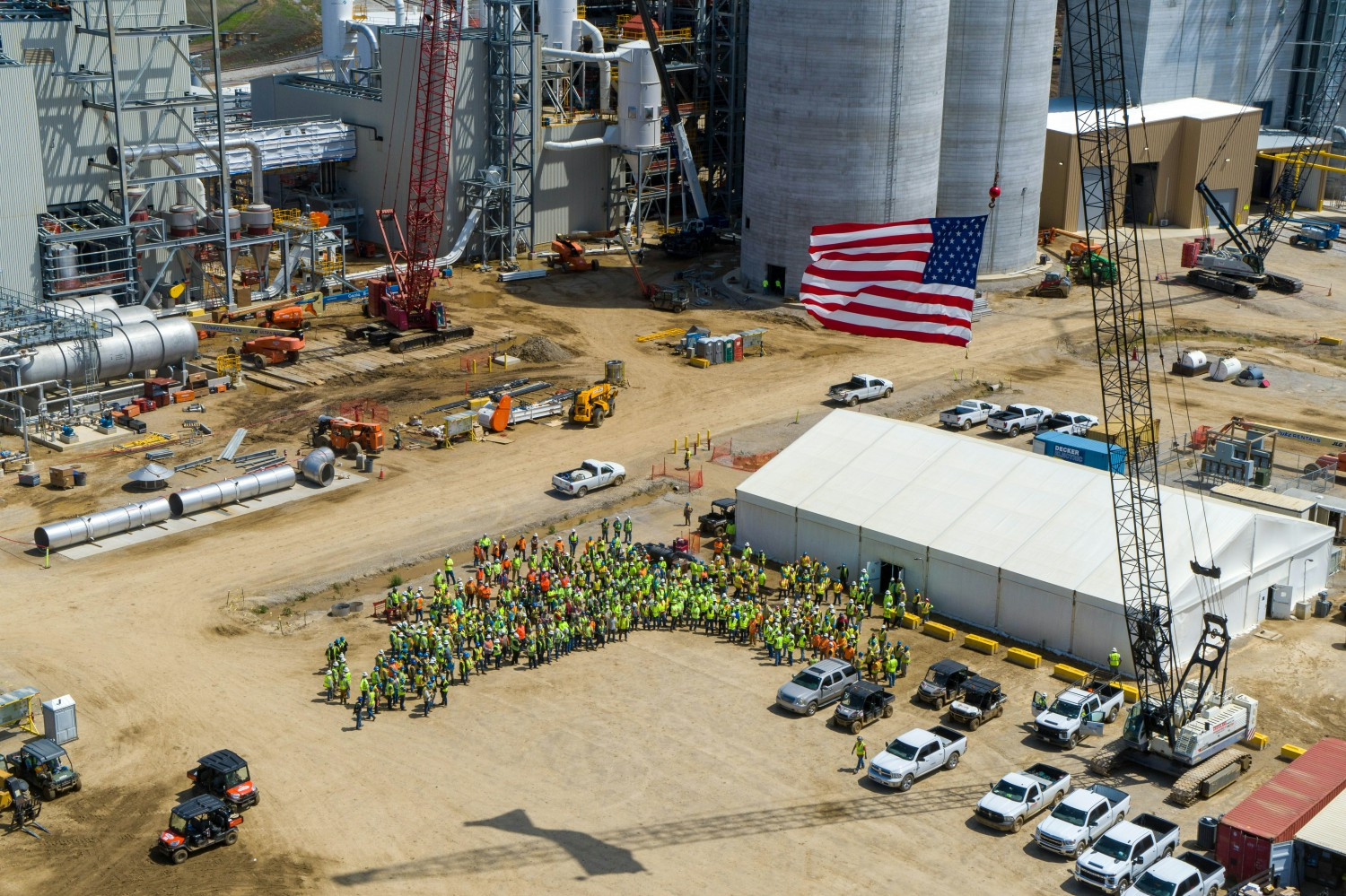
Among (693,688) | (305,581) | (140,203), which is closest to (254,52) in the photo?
(140,203)

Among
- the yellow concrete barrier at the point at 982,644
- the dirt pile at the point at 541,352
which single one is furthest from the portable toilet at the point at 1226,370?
the yellow concrete barrier at the point at 982,644

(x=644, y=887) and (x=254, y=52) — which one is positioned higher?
(x=254, y=52)

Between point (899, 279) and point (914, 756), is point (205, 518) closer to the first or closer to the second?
point (914, 756)

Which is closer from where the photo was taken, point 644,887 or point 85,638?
point 644,887

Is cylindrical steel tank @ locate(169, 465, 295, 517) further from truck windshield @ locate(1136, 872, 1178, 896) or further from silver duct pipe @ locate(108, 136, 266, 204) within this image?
truck windshield @ locate(1136, 872, 1178, 896)

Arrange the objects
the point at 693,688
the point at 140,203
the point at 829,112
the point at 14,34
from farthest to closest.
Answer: the point at 829,112 < the point at 140,203 < the point at 14,34 < the point at 693,688

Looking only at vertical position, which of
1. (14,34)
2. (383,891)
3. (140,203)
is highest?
(14,34)

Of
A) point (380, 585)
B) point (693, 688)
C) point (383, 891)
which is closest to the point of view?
point (383, 891)

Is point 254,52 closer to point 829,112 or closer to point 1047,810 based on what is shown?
point 829,112
